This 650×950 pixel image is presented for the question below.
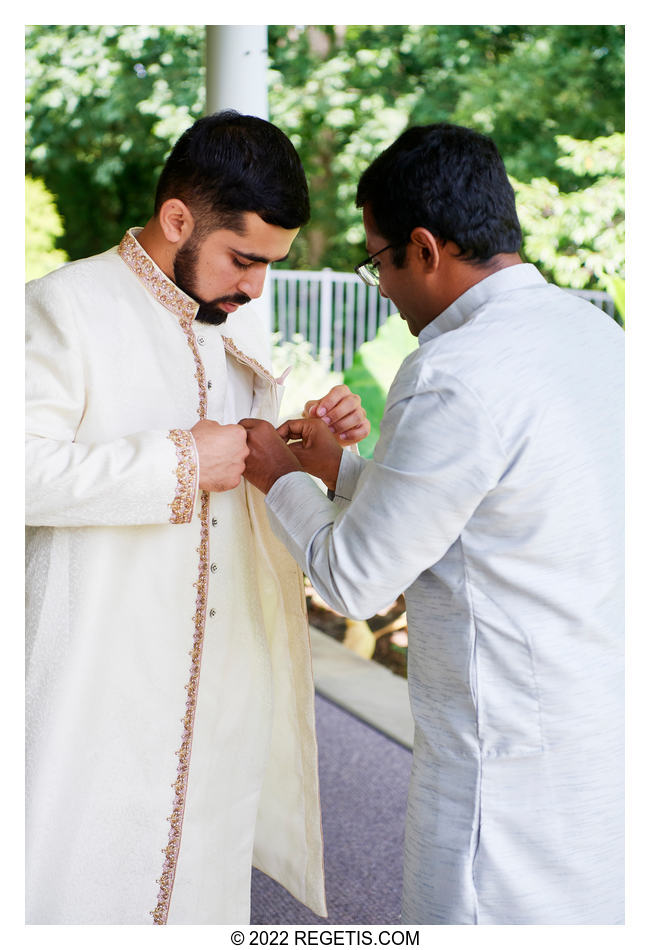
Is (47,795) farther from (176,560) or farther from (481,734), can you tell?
(481,734)

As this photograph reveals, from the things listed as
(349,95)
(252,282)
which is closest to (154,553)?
(252,282)

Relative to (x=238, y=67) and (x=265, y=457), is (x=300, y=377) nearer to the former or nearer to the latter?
(x=238, y=67)

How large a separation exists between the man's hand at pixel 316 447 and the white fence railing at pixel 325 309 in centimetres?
824

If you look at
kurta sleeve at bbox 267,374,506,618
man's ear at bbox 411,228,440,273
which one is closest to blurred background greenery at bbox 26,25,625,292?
man's ear at bbox 411,228,440,273

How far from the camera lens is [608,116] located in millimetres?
9438

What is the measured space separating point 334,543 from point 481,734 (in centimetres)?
37

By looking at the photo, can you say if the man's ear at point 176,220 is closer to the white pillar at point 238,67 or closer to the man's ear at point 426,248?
the man's ear at point 426,248

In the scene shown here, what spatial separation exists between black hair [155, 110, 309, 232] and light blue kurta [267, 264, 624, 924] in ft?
1.56

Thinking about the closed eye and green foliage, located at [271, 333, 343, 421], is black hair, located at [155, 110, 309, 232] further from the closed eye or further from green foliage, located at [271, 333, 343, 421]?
green foliage, located at [271, 333, 343, 421]

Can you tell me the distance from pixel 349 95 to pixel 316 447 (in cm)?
950

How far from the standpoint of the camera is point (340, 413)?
207 centimetres

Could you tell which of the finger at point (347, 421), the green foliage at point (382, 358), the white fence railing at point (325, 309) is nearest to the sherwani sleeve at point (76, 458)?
the finger at point (347, 421)

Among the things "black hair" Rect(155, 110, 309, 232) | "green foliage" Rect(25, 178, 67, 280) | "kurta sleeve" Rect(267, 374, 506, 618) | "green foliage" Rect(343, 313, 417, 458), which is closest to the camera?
"kurta sleeve" Rect(267, 374, 506, 618)

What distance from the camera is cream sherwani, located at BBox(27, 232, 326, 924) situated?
5.52 feet
